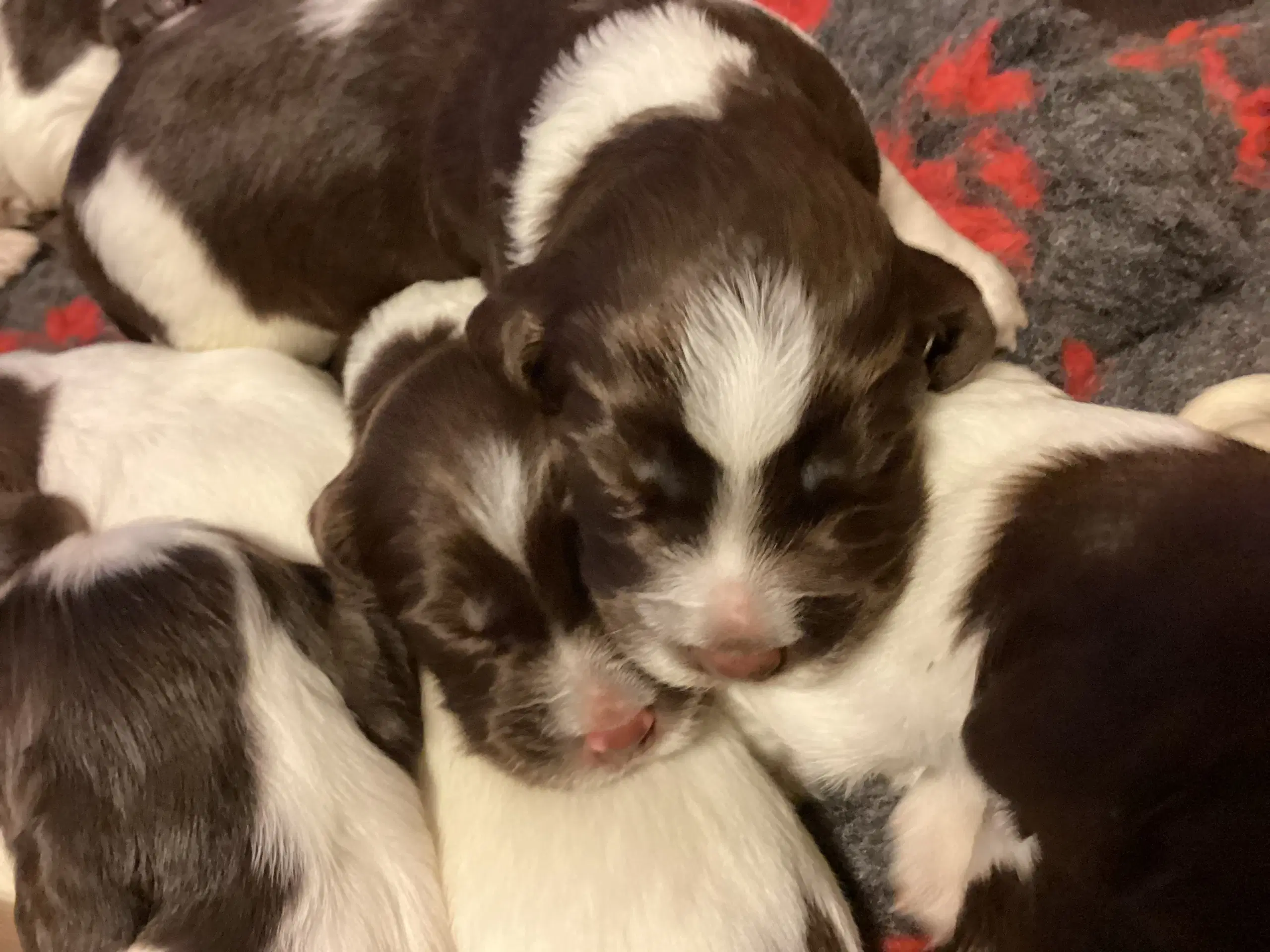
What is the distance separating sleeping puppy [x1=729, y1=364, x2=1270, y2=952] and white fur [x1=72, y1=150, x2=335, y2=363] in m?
1.37

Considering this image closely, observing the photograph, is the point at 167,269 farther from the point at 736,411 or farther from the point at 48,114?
the point at 736,411

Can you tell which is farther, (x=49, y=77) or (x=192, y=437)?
(x=49, y=77)

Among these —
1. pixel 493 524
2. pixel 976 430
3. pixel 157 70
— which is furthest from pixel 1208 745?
pixel 157 70

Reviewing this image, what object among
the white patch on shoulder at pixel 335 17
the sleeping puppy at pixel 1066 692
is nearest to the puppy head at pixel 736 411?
the sleeping puppy at pixel 1066 692

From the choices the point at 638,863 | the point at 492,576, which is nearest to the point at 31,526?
the point at 492,576

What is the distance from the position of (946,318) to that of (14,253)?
2.55m

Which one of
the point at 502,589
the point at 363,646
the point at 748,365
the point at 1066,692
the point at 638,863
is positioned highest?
the point at 748,365

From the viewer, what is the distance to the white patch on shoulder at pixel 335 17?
246 centimetres

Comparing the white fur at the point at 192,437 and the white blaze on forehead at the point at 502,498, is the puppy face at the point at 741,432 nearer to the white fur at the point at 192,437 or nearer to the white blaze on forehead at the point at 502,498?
the white blaze on forehead at the point at 502,498

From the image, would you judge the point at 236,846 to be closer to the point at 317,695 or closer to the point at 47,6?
the point at 317,695

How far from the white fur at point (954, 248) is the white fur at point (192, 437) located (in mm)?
1192

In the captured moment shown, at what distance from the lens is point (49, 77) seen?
304 centimetres

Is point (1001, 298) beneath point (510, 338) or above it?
beneath

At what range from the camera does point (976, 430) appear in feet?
6.44
